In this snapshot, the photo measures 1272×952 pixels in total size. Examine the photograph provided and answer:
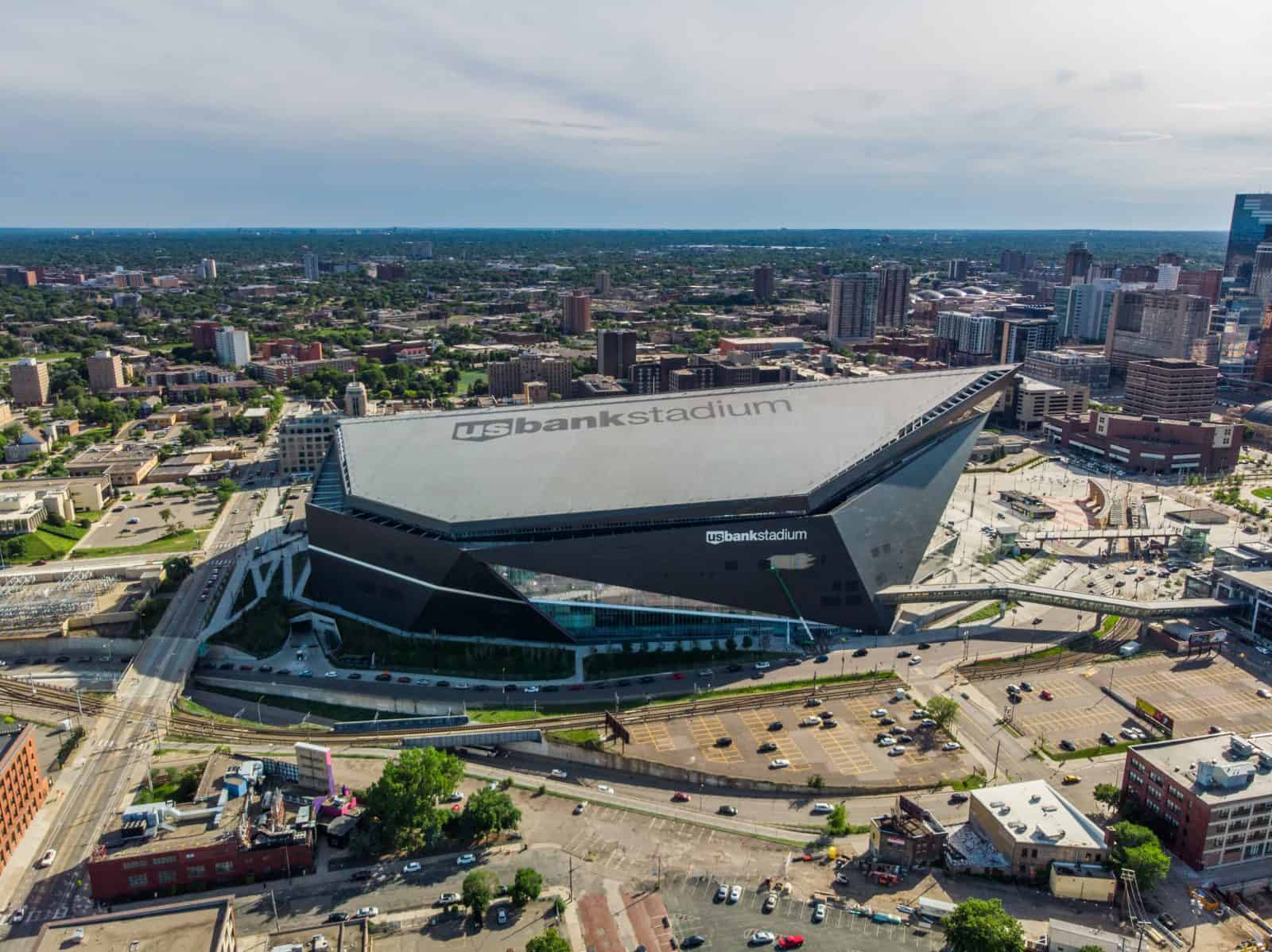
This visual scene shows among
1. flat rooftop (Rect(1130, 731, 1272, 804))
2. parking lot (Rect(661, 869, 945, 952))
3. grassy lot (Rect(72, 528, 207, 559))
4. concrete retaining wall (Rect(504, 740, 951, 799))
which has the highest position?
flat rooftop (Rect(1130, 731, 1272, 804))

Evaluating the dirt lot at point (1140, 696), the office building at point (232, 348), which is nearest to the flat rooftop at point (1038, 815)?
the dirt lot at point (1140, 696)

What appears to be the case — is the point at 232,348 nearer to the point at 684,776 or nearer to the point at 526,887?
the point at 684,776

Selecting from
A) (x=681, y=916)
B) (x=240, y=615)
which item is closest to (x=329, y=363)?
(x=240, y=615)

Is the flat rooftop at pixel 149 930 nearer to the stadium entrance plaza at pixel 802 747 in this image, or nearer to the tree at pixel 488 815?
the tree at pixel 488 815

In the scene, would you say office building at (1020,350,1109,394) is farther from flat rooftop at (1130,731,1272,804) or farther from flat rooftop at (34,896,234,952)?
flat rooftop at (34,896,234,952)

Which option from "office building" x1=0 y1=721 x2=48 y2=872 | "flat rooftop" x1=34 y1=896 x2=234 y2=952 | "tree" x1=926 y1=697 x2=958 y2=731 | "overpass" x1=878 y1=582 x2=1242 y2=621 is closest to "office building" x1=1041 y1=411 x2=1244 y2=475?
"overpass" x1=878 y1=582 x2=1242 y2=621

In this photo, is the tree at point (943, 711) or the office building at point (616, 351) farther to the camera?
the office building at point (616, 351)
